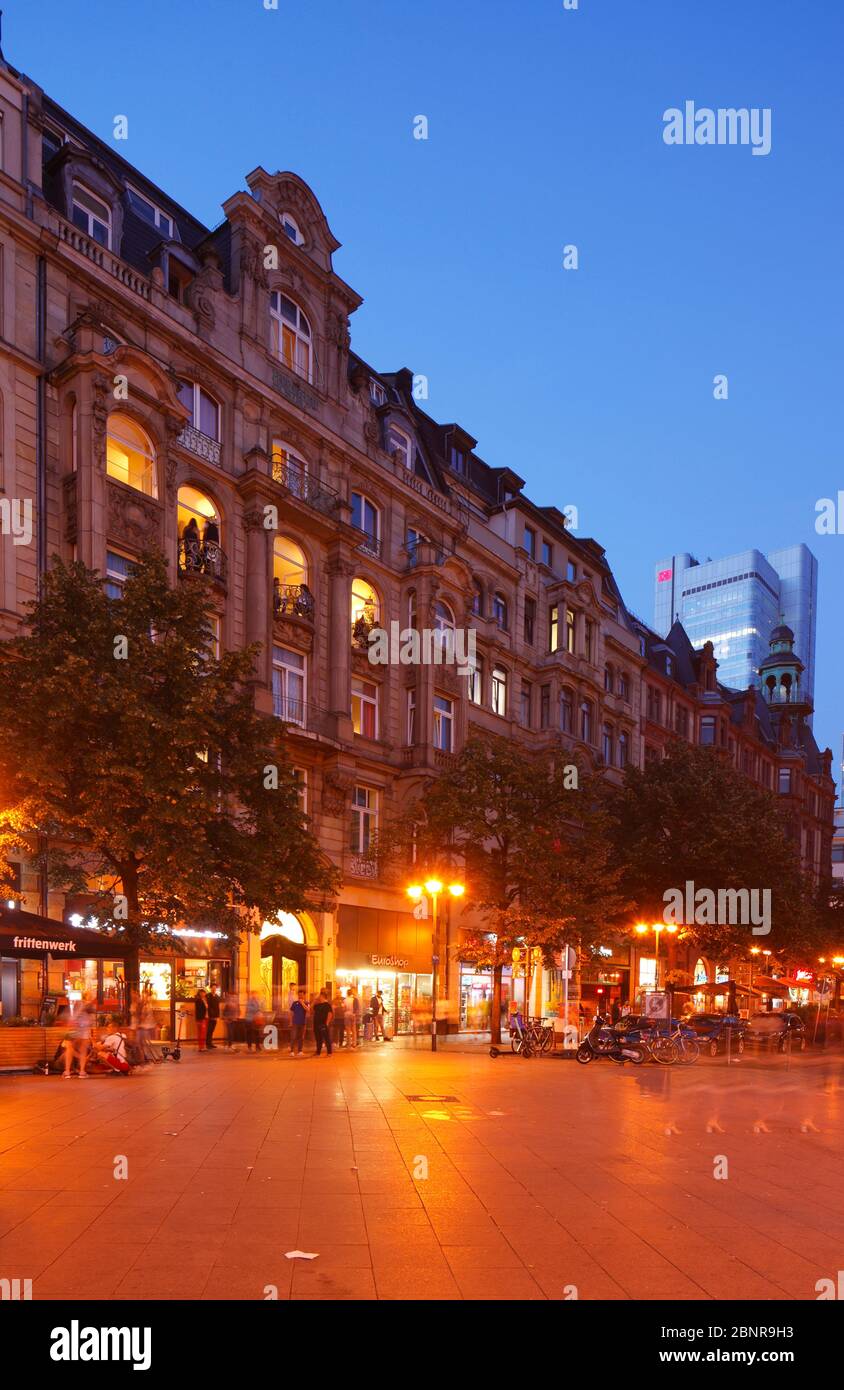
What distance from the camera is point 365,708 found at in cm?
3794

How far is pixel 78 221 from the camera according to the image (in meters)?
28.4

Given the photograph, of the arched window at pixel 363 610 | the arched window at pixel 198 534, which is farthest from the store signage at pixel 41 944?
the arched window at pixel 363 610

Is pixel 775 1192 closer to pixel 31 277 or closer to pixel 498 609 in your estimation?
pixel 31 277

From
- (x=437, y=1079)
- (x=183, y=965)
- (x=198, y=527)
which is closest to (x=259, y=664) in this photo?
(x=198, y=527)

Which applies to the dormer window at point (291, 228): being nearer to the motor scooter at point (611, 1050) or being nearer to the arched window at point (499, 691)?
the arched window at point (499, 691)

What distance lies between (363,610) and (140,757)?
19.5 m

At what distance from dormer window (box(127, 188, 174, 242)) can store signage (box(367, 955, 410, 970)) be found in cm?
2370

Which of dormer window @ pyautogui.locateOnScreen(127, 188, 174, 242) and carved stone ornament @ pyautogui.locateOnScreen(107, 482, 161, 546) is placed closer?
carved stone ornament @ pyautogui.locateOnScreen(107, 482, 161, 546)

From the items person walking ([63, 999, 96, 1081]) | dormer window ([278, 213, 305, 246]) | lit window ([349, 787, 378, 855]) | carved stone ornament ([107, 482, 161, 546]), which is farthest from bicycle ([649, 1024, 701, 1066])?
dormer window ([278, 213, 305, 246])

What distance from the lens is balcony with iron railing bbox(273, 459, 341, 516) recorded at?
34219mm

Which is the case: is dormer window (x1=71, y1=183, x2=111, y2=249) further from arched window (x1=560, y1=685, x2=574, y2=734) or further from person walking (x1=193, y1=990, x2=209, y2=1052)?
arched window (x1=560, y1=685, x2=574, y2=734)

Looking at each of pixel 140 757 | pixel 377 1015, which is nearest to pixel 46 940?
pixel 140 757

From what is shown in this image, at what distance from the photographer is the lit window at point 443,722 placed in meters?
40.1

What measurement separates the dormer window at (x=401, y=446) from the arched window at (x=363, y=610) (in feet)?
18.2
